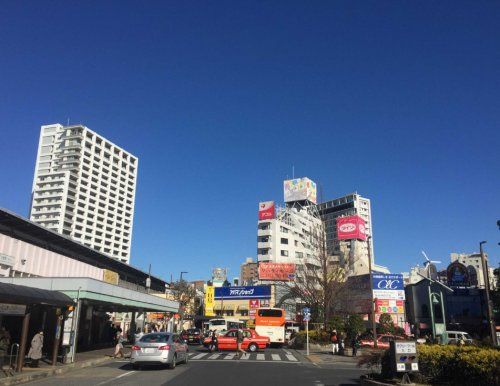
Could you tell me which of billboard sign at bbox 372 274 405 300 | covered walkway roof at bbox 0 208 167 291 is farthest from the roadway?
billboard sign at bbox 372 274 405 300

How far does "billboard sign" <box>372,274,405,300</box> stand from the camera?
63.6 m

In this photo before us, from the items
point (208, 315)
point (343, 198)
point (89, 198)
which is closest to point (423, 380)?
point (208, 315)

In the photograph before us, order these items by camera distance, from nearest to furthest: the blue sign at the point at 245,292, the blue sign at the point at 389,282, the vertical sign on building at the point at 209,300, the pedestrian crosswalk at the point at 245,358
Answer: the pedestrian crosswalk at the point at 245,358 < the blue sign at the point at 389,282 < the blue sign at the point at 245,292 < the vertical sign on building at the point at 209,300

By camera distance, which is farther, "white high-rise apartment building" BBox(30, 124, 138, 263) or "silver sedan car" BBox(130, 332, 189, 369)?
"white high-rise apartment building" BBox(30, 124, 138, 263)

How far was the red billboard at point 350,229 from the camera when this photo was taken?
370 feet

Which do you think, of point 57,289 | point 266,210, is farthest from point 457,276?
point 57,289

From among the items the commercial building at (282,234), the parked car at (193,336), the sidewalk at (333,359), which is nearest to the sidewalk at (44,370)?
the sidewalk at (333,359)

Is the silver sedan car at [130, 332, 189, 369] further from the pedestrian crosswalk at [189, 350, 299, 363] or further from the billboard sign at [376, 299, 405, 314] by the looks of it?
the billboard sign at [376, 299, 405, 314]

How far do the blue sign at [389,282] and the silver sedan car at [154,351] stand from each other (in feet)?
162

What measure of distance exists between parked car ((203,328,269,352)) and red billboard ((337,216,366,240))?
81261 mm

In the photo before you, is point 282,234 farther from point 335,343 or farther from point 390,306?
point 335,343

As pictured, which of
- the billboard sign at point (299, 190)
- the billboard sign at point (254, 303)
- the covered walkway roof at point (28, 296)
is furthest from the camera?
the billboard sign at point (299, 190)

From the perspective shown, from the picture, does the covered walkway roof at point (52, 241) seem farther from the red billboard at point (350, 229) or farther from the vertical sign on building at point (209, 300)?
the red billboard at point (350, 229)

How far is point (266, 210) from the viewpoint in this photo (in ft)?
360
